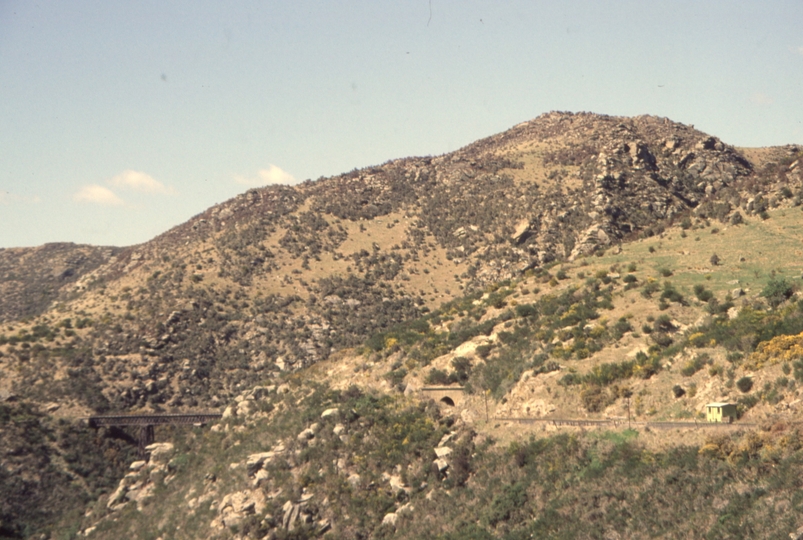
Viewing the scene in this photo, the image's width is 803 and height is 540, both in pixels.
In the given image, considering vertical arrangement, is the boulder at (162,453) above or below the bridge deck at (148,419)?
below

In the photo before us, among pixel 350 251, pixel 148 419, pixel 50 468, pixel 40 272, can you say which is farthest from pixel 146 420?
pixel 40 272

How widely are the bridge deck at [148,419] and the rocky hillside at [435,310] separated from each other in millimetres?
1371

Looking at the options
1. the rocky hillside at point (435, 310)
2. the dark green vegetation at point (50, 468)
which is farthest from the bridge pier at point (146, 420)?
the rocky hillside at point (435, 310)

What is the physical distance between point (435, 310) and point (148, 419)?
26.5 metres

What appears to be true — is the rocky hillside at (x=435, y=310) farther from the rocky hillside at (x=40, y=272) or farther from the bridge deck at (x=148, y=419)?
the bridge deck at (x=148, y=419)

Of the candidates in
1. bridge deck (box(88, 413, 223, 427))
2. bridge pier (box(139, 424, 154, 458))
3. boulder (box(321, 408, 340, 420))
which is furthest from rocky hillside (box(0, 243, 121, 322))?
boulder (box(321, 408, 340, 420))

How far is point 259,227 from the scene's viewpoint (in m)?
103

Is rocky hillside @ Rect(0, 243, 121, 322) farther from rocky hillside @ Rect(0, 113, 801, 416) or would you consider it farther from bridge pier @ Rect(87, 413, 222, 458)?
bridge pier @ Rect(87, 413, 222, 458)

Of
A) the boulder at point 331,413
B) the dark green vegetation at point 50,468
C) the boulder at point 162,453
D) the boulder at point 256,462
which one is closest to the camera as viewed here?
the boulder at point 256,462

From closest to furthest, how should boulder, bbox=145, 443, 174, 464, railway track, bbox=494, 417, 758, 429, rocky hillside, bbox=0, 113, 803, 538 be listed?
railway track, bbox=494, 417, 758, 429 → rocky hillside, bbox=0, 113, 803, 538 → boulder, bbox=145, 443, 174, 464

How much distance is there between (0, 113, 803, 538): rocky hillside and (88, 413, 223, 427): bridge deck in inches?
54.0

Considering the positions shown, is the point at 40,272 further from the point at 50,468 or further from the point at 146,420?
the point at 50,468

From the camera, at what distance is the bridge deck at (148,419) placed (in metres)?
65.9

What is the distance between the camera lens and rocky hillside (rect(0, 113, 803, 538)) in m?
36.8
